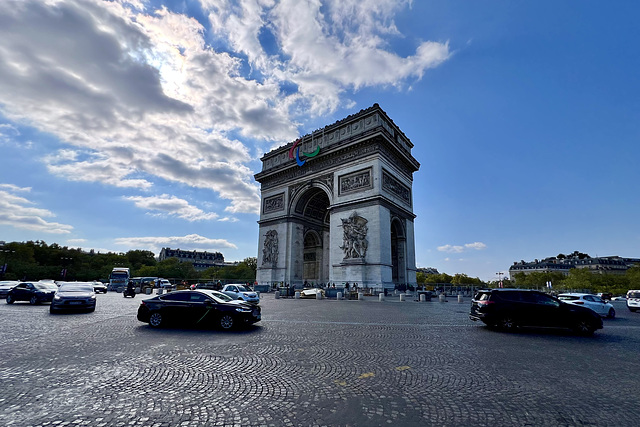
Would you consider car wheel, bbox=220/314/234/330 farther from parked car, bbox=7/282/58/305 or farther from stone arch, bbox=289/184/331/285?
stone arch, bbox=289/184/331/285

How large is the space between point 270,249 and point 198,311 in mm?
28667

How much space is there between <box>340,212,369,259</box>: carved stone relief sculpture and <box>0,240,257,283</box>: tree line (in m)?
33.1

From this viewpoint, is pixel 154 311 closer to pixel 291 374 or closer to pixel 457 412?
pixel 291 374

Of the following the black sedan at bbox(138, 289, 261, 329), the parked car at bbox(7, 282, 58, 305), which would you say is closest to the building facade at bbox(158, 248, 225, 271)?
the parked car at bbox(7, 282, 58, 305)

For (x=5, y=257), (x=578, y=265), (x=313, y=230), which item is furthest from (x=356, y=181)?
(x=578, y=265)

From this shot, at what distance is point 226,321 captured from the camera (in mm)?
10148

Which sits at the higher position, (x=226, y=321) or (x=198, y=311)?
(x=198, y=311)

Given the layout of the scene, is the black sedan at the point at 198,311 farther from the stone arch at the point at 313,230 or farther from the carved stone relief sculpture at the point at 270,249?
the carved stone relief sculpture at the point at 270,249

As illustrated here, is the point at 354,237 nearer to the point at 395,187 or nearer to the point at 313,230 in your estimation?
the point at 395,187

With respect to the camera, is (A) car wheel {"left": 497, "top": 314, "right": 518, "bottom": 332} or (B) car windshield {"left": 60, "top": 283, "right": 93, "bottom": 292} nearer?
(A) car wheel {"left": 497, "top": 314, "right": 518, "bottom": 332}

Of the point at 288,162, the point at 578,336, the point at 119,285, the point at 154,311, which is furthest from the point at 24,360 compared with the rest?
the point at 119,285

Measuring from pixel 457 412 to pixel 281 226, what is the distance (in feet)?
117

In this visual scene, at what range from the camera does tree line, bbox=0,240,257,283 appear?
56.7 meters

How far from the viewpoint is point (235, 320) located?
396 inches
